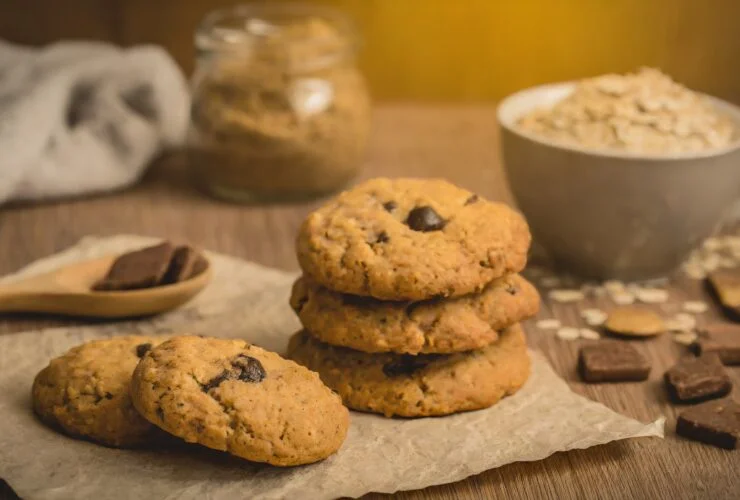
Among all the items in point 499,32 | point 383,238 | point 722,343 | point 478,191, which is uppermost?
point 383,238

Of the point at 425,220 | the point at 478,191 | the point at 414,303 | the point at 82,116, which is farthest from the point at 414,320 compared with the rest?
the point at 82,116

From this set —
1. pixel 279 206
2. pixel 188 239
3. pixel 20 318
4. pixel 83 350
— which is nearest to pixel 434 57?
pixel 279 206

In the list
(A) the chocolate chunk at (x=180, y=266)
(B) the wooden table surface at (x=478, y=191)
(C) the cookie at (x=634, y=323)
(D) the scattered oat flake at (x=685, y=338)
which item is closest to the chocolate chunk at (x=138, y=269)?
(A) the chocolate chunk at (x=180, y=266)

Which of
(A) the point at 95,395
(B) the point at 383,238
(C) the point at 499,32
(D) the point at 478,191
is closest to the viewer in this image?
(A) the point at 95,395

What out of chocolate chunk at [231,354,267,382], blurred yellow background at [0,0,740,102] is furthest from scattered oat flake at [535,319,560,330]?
blurred yellow background at [0,0,740,102]

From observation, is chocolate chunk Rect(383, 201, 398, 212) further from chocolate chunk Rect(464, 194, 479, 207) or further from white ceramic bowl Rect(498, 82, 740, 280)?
white ceramic bowl Rect(498, 82, 740, 280)

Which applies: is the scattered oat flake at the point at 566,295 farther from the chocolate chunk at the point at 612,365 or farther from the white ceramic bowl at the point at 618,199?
the chocolate chunk at the point at 612,365

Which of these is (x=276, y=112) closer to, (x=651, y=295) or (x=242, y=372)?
(x=651, y=295)
